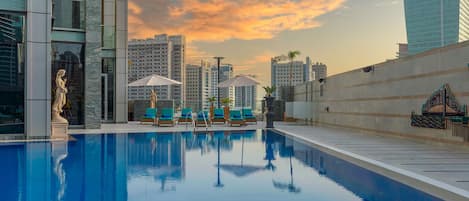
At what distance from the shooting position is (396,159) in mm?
6801

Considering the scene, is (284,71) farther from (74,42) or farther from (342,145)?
(342,145)

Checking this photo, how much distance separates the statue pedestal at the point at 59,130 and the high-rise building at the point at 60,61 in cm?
19

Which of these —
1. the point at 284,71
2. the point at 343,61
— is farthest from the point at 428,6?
the point at 284,71

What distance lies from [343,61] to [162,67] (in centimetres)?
1377

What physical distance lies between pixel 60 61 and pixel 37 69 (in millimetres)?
3057

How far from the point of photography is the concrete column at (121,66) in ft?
61.0

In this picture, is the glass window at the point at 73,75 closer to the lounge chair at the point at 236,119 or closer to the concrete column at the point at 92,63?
the concrete column at the point at 92,63

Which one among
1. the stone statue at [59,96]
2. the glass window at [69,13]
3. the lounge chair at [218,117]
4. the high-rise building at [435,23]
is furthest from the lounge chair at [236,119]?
the high-rise building at [435,23]

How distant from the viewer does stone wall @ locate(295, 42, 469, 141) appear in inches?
328

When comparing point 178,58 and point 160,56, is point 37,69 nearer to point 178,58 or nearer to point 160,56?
point 160,56

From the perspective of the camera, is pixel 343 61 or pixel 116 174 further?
pixel 343 61

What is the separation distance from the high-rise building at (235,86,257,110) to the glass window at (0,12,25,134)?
46.0 feet

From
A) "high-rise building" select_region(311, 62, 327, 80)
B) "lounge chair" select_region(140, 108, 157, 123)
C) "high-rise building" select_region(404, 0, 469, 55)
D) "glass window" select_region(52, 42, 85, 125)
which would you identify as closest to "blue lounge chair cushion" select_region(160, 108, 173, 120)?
"lounge chair" select_region(140, 108, 157, 123)

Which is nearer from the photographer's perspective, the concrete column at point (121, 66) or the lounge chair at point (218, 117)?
the lounge chair at point (218, 117)
